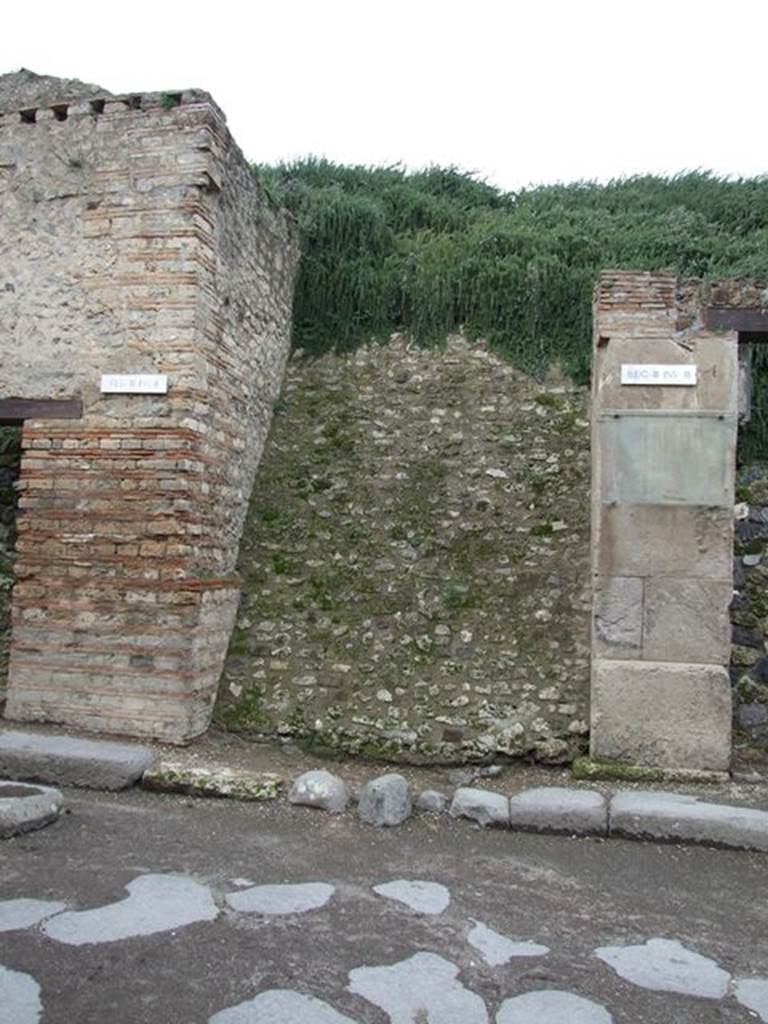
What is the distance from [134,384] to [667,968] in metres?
4.56

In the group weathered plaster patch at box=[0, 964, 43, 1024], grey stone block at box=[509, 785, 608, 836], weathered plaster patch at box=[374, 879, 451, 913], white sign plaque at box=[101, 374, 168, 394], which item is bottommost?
weathered plaster patch at box=[374, 879, 451, 913]

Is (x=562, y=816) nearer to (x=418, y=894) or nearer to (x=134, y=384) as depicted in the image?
(x=418, y=894)

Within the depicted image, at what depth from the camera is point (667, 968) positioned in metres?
3.13

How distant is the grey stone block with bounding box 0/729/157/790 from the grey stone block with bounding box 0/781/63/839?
12.8 inches

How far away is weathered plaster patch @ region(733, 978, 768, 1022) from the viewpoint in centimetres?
287

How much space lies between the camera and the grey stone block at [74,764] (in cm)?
491

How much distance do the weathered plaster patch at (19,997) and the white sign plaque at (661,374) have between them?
4.74 meters

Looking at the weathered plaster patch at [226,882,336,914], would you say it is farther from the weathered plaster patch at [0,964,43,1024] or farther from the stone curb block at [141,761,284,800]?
the stone curb block at [141,761,284,800]

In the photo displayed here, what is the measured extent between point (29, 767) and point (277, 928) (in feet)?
7.83

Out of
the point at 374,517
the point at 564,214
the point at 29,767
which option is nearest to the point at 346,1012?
the point at 29,767

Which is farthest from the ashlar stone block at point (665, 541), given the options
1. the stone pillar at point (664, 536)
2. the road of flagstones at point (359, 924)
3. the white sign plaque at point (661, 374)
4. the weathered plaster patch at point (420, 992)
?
the weathered plaster patch at point (420, 992)

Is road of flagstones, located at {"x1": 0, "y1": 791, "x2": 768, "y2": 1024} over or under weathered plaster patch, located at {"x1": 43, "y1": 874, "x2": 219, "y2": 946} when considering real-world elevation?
under

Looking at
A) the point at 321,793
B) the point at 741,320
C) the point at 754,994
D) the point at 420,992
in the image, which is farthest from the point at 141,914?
the point at 741,320

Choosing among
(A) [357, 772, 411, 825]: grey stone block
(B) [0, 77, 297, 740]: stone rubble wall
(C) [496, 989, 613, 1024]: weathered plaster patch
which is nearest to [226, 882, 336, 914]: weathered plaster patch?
(A) [357, 772, 411, 825]: grey stone block
